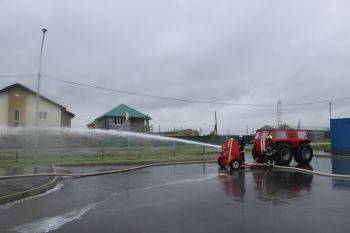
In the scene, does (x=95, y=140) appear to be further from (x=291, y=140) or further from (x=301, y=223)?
(x=301, y=223)

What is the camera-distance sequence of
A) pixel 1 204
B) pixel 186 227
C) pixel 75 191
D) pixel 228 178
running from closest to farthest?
1. pixel 186 227
2. pixel 1 204
3. pixel 75 191
4. pixel 228 178

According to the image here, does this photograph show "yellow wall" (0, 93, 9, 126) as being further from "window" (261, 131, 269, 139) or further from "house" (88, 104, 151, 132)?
"window" (261, 131, 269, 139)

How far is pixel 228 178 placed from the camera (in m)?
14.4

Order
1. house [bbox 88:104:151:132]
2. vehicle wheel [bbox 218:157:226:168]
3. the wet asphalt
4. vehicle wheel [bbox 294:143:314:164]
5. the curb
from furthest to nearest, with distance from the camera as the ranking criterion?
house [bbox 88:104:151:132] → vehicle wheel [bbox 294:143:314:164] → vehicle wheel [bbox 218:157:226:168] → the curb → the wet asphalt

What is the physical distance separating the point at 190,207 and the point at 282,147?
38.1 feet

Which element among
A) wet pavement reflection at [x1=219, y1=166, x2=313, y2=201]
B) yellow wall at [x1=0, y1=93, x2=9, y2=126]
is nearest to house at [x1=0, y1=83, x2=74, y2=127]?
yellow wall at [x1=0, y1=93, x2=9, y2=126]

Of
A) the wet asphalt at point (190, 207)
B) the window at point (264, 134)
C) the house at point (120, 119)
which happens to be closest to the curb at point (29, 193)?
the wet asphalt at point (190, 207)

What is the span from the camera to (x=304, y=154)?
20359 millimetres

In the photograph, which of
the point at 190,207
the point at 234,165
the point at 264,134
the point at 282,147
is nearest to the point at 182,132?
the point at 264,134

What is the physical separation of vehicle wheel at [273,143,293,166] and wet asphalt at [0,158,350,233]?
527 cm

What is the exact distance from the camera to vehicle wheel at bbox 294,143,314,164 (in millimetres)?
20312

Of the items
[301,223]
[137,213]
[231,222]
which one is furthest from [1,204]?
[301,223]

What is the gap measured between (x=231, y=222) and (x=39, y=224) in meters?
3.68

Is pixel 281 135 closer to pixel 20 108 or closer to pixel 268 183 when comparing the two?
pixel 268 183
